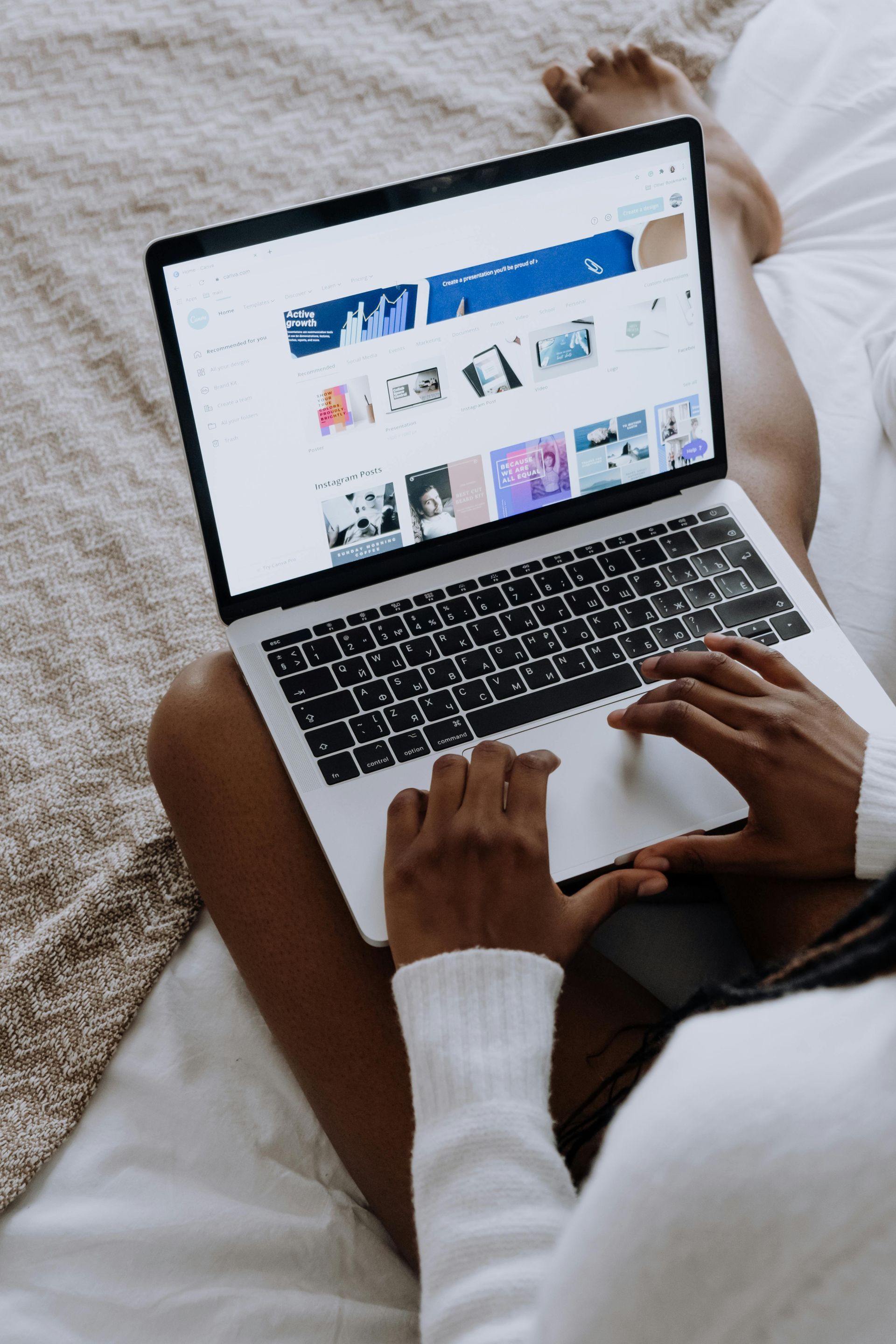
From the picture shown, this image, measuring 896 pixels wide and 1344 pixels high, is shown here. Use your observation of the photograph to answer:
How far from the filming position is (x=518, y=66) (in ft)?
4.41

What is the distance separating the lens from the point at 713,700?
67 centimetres

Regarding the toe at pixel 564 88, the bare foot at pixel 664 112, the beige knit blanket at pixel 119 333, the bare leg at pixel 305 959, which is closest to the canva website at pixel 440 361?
the bare leg at pixel 305 959

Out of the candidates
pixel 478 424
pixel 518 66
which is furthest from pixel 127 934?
pixel 518 66

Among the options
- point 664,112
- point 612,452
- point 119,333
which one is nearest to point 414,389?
point 612,452

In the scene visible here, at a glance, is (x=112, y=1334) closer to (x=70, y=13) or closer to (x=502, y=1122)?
(x=502, y=1122)

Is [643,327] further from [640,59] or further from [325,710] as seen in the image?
[640,59]

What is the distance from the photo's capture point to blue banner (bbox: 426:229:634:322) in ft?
2.29

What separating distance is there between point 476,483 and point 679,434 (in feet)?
0.55

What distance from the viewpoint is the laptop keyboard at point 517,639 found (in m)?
0.70

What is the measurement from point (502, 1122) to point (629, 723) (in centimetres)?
28

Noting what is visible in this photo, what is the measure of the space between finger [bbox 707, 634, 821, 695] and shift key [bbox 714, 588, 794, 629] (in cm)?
5

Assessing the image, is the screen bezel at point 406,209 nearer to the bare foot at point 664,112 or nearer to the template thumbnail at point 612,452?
the template thumbnail at point 612,452

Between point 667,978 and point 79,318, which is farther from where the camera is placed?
point 79,318

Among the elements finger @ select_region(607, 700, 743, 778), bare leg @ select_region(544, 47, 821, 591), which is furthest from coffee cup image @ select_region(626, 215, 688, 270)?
finger @ select_region(607, 700, 743, 778)
